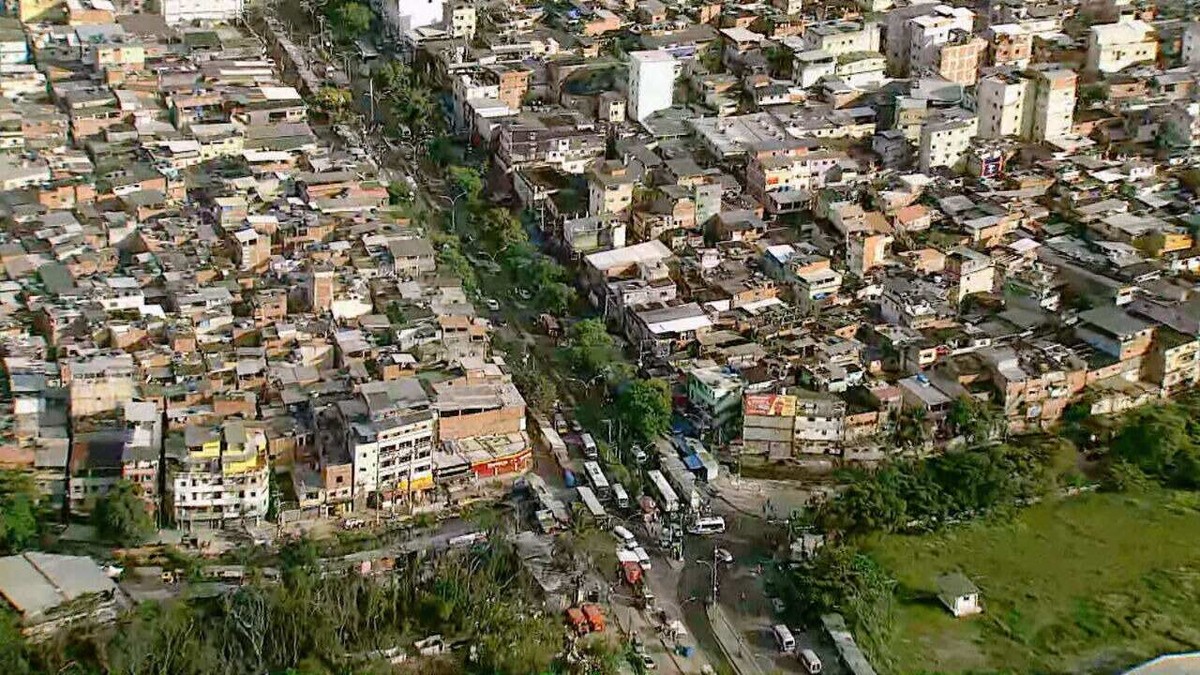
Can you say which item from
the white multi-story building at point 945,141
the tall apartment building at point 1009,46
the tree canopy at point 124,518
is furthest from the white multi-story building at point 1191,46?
the tree canopy at point 124,518

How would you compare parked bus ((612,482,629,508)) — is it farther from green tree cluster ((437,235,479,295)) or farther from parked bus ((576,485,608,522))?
green tree cluster ((437,235,479,295))

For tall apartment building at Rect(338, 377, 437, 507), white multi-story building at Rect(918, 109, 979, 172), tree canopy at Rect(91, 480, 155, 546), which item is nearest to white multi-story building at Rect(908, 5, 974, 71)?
white multi-story building at Rect(918, 109, 979, 172)

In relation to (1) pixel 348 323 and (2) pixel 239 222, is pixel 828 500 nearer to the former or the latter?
(1) pixel 348 323

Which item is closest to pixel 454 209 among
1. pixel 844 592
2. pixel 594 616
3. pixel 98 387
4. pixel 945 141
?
pixel 945 141

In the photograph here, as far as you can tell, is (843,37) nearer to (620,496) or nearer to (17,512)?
(620,496)

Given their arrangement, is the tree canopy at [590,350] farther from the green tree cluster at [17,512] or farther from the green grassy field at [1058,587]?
the green tree cluster at [17,512]
